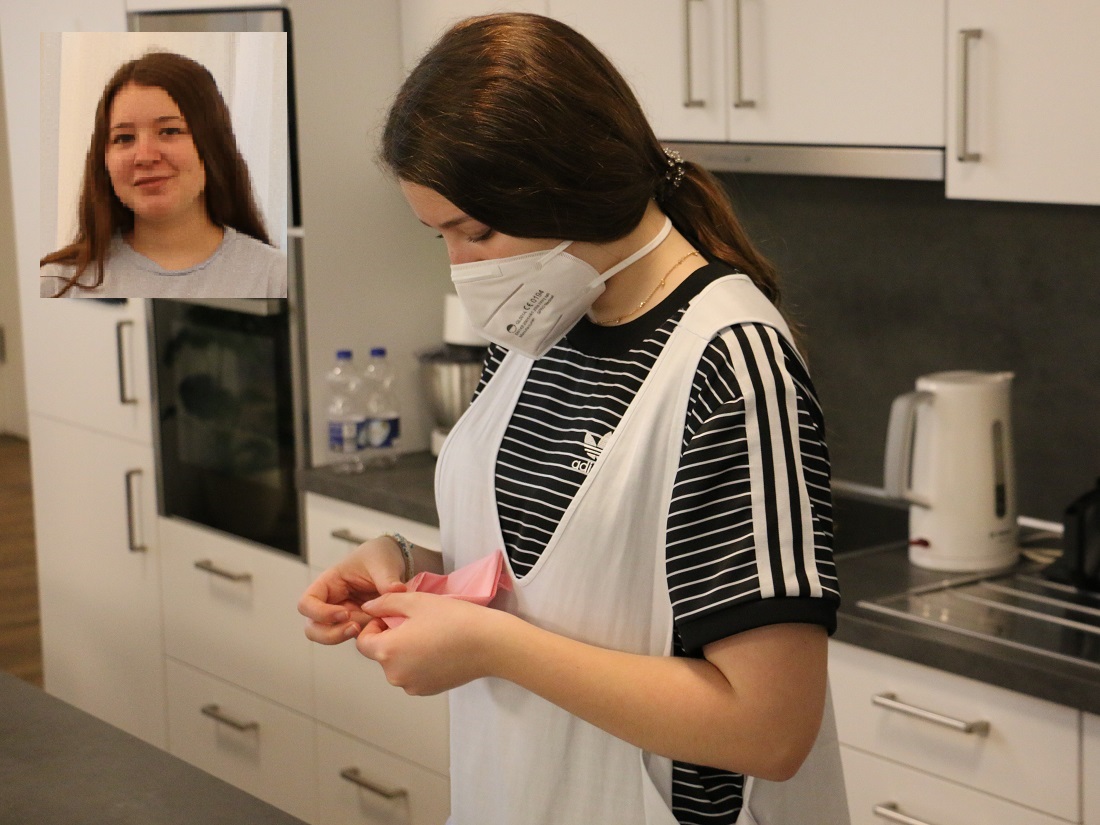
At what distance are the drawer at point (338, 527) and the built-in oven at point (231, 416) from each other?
0.16ft

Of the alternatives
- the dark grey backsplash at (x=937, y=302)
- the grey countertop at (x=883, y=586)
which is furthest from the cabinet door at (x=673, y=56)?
the grey countertop at (x=883, y=586)

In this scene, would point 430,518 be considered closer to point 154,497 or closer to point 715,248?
point 154,497

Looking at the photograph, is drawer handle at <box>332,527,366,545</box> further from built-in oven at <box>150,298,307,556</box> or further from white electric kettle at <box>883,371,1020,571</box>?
white electric kettle at <box>883,371,1020,571</box>

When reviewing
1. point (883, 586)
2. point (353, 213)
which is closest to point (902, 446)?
point (883, 586)

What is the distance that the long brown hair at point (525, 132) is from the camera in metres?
0.98

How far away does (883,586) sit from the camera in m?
1.85

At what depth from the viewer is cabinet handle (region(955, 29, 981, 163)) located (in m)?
1.71

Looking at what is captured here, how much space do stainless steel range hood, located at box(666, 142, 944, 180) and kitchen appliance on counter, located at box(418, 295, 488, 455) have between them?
603mm

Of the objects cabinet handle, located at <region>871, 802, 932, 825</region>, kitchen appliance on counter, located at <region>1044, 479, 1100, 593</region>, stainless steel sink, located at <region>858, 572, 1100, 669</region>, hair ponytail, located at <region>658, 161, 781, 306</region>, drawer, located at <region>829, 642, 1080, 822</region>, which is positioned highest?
hair ponytail, located at <region>658, 161, 781, 306</region>

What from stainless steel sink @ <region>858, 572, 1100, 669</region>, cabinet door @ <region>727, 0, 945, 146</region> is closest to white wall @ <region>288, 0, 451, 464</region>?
cabinet door @ <region>727, 0, 945, 146</region>

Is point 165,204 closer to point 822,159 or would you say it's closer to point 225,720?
point 822,159

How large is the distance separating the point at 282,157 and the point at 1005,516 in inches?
55.2

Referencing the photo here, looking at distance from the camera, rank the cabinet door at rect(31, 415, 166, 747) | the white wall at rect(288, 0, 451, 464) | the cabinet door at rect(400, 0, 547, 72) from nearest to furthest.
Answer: the cabinet door at rect(400, 0, 547, 72) < the white wall at rect(288, 0, 451, 464) < the cabinet door at rect(31, 415, 166, 747)

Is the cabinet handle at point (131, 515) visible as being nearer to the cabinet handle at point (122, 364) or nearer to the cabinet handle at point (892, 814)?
the cabinet handle at point (122, 364)
